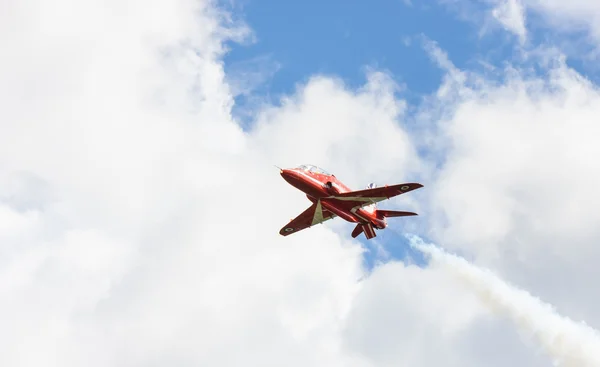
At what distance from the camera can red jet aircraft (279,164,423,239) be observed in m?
107

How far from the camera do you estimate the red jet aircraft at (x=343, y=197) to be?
10675 centimetres

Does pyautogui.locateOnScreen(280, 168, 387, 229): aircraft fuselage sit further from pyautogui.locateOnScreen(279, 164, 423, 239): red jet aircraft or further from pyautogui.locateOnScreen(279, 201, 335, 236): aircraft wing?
pyautogui.locateOnScreen(279, 201, 335, 236): aircraft wing

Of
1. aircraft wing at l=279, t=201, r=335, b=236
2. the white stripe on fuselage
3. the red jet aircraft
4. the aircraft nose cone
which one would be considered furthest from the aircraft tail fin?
the aircraft nose cone

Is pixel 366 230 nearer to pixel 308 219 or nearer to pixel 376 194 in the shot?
pixel 308 219

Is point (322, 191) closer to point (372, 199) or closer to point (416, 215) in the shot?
point (372, 199)

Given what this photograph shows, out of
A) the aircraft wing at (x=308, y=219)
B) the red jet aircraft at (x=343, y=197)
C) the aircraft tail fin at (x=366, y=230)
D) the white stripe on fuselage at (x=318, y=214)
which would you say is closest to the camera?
the red jet aircraft at (x=343, y=197)

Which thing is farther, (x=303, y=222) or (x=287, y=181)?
(x=303, y=222)

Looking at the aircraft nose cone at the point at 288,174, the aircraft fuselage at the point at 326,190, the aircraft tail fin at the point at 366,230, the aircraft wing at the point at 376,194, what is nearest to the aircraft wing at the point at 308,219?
the aircraft fuselage at the point at 326,190

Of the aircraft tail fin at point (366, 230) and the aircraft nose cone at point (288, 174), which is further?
the aircraft tail fin at point (366, 230)

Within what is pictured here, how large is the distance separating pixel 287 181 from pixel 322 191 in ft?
15.7

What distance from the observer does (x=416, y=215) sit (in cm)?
11356

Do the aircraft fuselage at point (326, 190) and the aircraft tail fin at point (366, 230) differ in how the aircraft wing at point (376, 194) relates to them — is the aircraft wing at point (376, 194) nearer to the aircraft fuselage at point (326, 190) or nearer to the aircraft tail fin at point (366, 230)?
the aircraft fuselage at point (326, 190)

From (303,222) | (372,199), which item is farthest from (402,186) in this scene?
(303,222)

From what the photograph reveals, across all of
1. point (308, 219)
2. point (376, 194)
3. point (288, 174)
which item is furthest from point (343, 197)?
point (308, 219)
